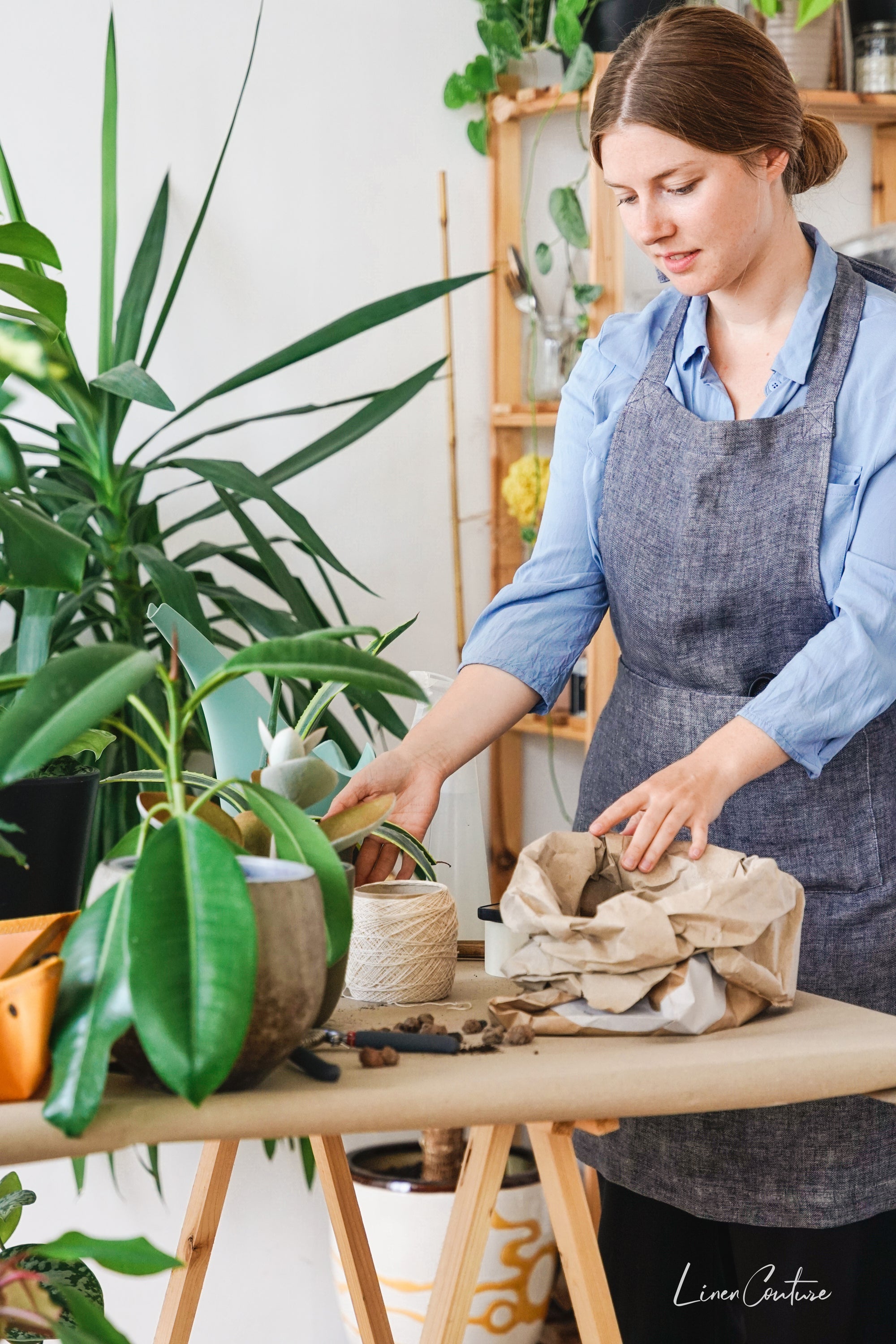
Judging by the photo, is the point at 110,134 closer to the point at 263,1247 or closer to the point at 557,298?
the point at 557,298

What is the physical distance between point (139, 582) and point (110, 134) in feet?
1.94

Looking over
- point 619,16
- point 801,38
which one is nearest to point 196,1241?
point 619,16

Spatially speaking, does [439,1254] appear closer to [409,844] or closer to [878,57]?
[409,844]

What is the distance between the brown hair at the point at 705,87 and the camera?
1126mm

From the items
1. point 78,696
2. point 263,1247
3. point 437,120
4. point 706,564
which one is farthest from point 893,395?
point 263,1247

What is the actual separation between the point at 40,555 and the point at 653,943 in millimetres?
418

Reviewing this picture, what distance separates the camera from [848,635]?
1076 millimetres

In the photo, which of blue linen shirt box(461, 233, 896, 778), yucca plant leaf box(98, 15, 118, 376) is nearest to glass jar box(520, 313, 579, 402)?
yucca plant leaf box(98, 15, 118, 376)

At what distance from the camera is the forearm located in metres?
1.16

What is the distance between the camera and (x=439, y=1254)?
181 cm

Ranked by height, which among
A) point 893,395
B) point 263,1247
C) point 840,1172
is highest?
point 893,395

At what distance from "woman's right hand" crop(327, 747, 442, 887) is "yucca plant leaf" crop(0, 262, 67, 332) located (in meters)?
0.42

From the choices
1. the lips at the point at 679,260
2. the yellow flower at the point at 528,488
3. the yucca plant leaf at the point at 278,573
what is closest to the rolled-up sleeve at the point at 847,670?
the lips at the point at 679,260

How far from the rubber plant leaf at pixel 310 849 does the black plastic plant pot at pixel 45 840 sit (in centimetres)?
23
